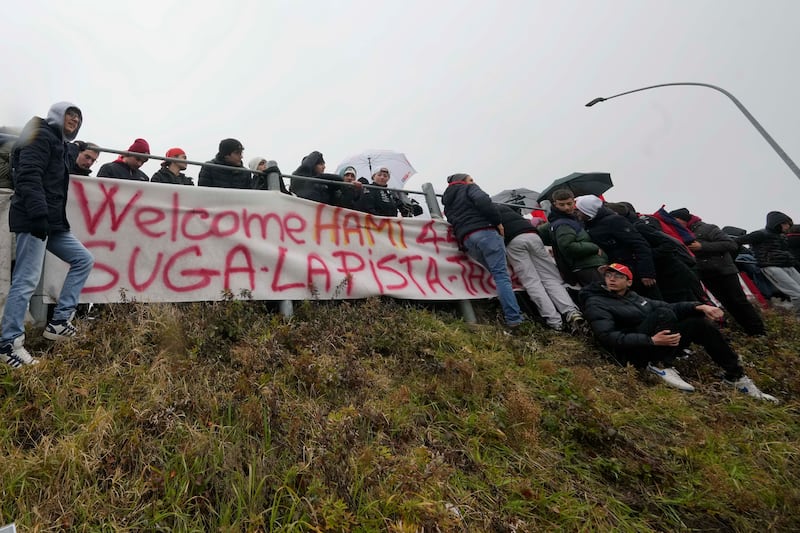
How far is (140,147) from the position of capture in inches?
193

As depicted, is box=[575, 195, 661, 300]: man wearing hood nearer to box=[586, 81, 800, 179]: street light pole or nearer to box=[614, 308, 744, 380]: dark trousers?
box=[614, 308, 744, 380]: dark trousers

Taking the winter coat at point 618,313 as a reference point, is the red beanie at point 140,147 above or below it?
above

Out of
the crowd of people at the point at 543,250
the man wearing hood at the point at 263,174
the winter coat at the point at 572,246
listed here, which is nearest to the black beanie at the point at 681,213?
the crowd of people at the point at 543,250

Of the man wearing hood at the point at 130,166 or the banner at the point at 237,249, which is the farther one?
the man wearing hood at the point at 130,166

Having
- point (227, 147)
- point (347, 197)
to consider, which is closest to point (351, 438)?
point (347, 197)

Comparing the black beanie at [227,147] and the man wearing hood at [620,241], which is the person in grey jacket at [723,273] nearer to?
the man wearing hood at [620,241]

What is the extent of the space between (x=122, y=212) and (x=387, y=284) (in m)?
2.66

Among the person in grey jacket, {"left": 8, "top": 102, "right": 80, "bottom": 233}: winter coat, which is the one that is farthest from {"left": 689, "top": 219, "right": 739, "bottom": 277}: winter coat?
{"left": 8, "top": 102, "right": 80, "bottom": 233}: winter coat

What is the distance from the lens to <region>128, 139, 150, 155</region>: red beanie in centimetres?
487

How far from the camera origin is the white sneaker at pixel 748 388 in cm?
403

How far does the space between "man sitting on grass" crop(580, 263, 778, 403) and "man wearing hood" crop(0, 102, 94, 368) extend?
464 cm

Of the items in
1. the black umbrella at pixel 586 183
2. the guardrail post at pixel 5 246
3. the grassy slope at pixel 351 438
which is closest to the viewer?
the grassy slope at pixel 351 438

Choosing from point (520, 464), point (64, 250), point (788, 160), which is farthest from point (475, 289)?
point (788, 160)

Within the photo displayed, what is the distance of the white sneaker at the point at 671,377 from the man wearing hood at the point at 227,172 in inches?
185
